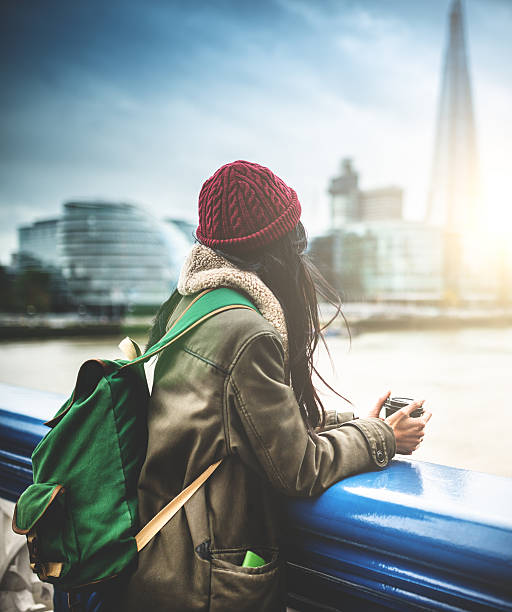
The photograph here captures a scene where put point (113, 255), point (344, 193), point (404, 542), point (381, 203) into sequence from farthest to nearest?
1. point (381, 203)
2. point (344, 193)
3. point (113, 255)
4. point (404, 542)

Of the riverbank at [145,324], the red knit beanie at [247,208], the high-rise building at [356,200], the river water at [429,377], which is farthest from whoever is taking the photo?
the high-rise building at [356,200]

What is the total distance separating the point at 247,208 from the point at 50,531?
2.30 feet

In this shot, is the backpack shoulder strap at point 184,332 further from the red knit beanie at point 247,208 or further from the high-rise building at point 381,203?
the high-rise building at point 381,203

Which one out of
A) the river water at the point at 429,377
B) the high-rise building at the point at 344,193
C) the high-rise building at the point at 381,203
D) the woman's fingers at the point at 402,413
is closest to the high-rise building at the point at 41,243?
the river water at the point at 429,377

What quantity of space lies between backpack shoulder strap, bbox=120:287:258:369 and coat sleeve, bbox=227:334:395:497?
3.8 inches

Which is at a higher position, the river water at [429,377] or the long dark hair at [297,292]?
the long dark hair at [297,292]

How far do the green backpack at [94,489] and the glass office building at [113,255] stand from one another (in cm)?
6422

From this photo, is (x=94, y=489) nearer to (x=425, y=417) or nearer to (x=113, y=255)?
(x=425, y=417)

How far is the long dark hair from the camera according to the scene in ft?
3.69

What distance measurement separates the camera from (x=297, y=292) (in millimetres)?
1158

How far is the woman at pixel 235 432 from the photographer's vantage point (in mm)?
957

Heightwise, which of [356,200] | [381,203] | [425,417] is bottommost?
[425,417]

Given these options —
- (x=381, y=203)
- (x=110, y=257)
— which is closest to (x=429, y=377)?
(x=110, y=257)

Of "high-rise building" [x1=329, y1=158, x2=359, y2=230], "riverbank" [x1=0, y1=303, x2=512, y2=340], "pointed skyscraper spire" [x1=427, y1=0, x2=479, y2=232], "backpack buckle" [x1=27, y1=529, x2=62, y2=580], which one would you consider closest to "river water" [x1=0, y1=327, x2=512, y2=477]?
"riverbank" [x1=0, y1=303, x2=512, y2=340]
